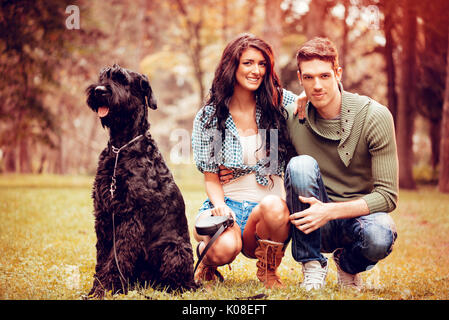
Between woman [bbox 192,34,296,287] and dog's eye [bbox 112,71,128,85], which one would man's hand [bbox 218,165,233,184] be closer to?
woman [bbox 192,34,296,287]

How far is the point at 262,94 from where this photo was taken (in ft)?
12.2

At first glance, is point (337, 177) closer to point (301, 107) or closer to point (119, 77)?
point (301, 107)

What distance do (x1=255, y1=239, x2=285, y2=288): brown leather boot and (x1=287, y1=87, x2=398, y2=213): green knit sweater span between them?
56 centimetres

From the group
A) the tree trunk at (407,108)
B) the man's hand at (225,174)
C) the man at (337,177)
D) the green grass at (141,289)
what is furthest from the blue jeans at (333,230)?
the tree trunk at (407,108)

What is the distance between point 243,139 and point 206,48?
17115 mm

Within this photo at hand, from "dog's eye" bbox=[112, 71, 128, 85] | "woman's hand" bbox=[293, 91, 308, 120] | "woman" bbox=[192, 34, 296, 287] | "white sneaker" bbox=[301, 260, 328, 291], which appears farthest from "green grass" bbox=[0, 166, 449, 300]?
"dog's eye" bbox=[112, 71, 128, 85]

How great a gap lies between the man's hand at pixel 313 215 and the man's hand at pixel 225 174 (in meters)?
0.78

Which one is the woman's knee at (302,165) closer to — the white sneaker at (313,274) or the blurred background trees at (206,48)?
the white sneaker at (313,274)

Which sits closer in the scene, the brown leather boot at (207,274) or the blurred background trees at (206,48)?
the brown leather boot at (207,274)

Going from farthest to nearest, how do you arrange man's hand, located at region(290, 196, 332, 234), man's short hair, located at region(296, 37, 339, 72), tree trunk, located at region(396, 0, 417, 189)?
tree trunk, located at region(396, 0, 417, 189), man's short hair, located at region(296, 37, 339, 72), man's hand, located at region(290, 196, 332, 234)

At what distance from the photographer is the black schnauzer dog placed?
312 centimetres

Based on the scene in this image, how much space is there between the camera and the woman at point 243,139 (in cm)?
359
